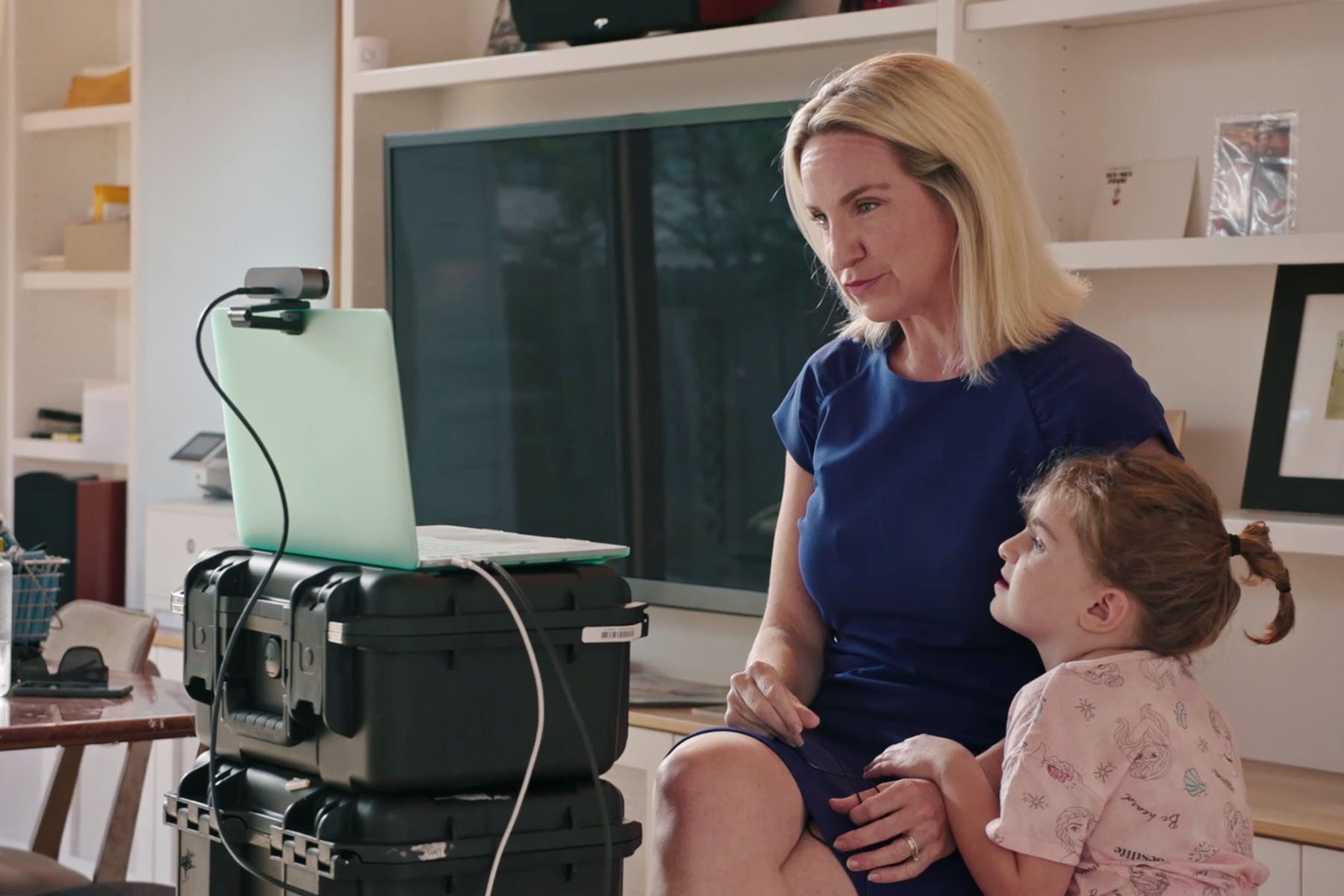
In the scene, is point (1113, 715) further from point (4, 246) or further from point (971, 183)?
point (4, 246)

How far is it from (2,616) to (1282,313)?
1.94 m

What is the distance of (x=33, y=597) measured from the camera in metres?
2.62

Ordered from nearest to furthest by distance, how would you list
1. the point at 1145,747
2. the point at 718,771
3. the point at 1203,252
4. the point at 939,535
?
1. the point at 1145,747
2. the point at 718,771
3. the point at 939,535
4. the point at 1203,252

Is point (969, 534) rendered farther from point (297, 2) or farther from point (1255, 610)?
point (297, 2)

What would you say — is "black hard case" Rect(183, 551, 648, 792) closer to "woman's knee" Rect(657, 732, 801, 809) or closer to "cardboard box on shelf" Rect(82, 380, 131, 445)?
"woman's knee" Rect(657, 732, 801, 809)

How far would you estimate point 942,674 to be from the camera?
5.93 ft

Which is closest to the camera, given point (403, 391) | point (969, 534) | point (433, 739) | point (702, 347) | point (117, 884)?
point (433, 739)

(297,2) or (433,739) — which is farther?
(297,2)

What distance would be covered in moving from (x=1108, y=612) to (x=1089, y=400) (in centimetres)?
24

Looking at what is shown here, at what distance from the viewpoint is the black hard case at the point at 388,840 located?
1.45 metres

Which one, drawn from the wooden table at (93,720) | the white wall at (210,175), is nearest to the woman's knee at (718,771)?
the wooden table at (93,720)

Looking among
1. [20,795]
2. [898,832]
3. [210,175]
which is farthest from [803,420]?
[20,795]

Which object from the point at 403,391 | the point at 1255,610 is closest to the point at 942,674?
the point at 1255,610

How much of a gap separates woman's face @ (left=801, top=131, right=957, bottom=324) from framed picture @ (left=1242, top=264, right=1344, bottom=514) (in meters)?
0.87
